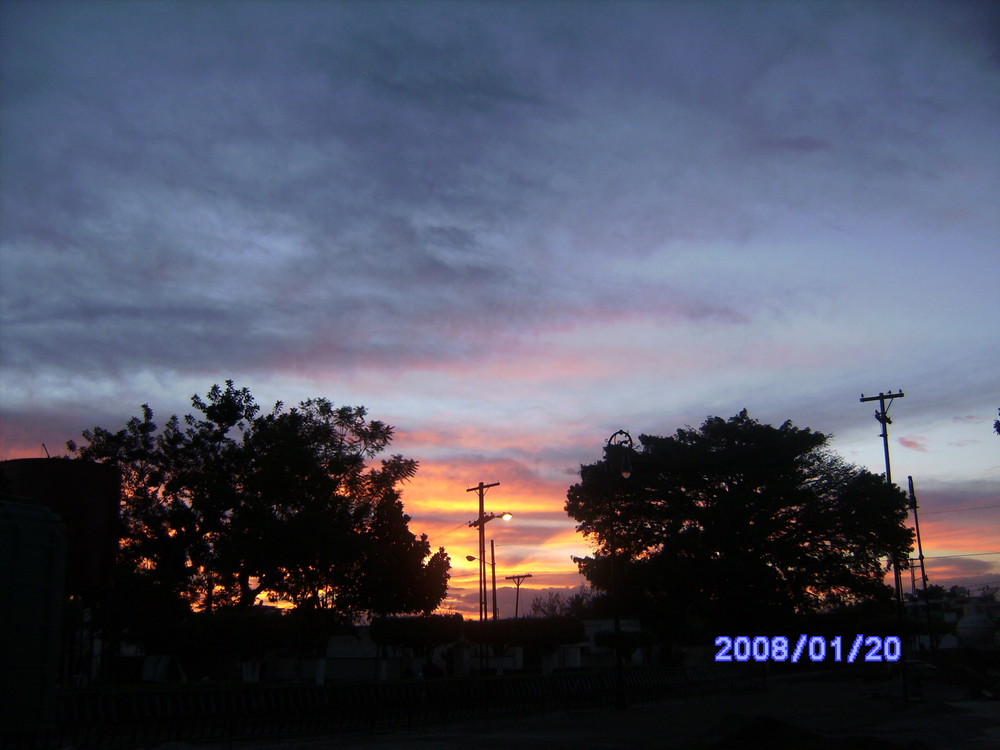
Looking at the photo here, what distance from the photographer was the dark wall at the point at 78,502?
23.7 meters

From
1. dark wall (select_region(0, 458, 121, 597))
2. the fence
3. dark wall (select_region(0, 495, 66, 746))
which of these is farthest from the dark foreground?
dark wall (select_region(0, 458, 121, 597))

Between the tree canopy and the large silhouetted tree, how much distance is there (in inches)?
624

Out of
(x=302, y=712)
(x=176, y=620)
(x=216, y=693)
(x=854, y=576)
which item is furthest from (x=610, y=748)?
(x=854, y=576)

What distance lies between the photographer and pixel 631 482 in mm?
49344

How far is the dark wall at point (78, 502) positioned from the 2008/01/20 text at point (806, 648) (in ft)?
105

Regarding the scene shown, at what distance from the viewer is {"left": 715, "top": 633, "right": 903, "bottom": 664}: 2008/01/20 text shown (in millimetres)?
47594

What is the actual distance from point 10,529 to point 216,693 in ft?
33.3

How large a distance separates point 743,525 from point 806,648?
11710 mm

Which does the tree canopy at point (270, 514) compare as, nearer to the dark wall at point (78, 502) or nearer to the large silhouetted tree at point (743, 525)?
the dark wall at point (78, 502)

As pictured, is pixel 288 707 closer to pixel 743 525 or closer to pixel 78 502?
pixel 78 502

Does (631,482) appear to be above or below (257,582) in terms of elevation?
above

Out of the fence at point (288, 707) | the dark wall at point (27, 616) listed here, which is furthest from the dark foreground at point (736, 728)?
the dark wall at point (27, 616)

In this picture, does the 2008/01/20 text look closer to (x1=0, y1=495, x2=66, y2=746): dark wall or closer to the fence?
the fence

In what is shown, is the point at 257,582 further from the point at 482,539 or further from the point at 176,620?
the point at 482,539
